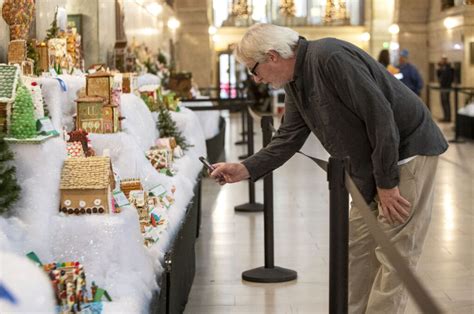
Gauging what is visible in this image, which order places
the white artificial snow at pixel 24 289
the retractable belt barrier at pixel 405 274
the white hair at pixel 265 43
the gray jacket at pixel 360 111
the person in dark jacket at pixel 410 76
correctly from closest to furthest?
the retractable belt barrier at pixel 405 274, the white artificial snow at pixel 24 289, the gray jacket at pixel 360 111, the white hair at pixel 265 43, the person in dark jacket at pixel 410 76

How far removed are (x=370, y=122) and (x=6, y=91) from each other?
1741mm

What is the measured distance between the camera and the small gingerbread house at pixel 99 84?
22.4ft

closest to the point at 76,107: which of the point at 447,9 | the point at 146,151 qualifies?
the point at 146,151

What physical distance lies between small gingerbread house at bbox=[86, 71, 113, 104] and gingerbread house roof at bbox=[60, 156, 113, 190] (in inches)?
77.1

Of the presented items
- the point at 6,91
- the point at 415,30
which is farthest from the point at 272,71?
the point at 415,30

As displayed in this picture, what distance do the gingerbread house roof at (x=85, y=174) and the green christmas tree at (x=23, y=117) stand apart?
0.25m

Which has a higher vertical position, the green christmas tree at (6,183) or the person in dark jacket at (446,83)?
the green christmas tree at (6,183)

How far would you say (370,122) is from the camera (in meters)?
4.44

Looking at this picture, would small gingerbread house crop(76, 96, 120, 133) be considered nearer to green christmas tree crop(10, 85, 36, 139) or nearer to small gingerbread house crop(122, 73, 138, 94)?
green christmas tree crop(10, 85, 36, 139)

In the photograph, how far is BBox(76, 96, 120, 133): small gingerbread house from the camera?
21.9 feet

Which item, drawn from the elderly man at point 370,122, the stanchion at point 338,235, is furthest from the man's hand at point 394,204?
the stanchion at point 338,235

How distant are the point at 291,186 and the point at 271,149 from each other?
810cm

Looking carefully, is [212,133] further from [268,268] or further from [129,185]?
[129,185]

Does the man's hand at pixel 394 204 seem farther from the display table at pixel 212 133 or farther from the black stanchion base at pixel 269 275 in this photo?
the display table at pixel 212 133
